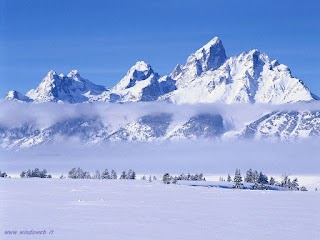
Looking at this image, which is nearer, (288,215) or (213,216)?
(213,216)

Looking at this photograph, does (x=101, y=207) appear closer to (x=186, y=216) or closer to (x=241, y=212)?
(x=186, y=216)

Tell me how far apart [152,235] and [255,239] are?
21.3 ft

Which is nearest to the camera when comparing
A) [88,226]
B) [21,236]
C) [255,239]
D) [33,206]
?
[21,236]

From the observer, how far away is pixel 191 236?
38.7 metres

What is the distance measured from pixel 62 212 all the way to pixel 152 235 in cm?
1355

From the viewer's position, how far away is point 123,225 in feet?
140

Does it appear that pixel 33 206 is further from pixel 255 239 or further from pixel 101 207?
pixel 255 239

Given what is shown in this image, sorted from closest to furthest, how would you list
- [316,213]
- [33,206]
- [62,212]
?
[62,212]
[33,206]
[316,213]

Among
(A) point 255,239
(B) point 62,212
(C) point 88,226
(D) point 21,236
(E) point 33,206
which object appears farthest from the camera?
(E) point 33,206

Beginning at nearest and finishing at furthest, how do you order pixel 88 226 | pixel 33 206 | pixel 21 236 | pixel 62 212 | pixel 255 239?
pixel 21 236 < pixel 255 239 < pixel 88 226 < pixel 62 212 < pixel 33 206

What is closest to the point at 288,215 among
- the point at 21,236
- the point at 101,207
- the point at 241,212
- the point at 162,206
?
the point at 241,212

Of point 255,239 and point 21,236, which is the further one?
point 255,239

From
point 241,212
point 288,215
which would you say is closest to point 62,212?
point 241,212

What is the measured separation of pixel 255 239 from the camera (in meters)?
38.2
